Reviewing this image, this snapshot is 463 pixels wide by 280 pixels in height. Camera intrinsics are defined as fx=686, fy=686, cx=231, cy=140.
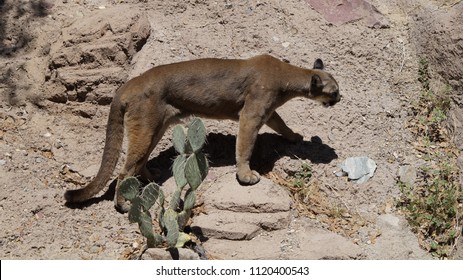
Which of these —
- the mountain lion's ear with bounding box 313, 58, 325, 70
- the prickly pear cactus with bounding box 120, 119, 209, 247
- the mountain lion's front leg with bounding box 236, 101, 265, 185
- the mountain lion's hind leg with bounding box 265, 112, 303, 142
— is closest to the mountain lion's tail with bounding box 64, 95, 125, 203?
the prickly pear cactus with bounding box 120, 119, 209, 247

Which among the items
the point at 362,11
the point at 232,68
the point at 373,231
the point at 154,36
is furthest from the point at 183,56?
the point at 373,231

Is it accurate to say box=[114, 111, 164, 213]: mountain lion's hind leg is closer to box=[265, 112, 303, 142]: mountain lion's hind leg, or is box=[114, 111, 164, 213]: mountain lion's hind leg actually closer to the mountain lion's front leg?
the mountain lion's front leg

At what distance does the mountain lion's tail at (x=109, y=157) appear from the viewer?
8.42 metres

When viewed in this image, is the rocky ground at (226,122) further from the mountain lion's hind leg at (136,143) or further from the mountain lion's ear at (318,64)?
the mountain lion's ear at (318,64)

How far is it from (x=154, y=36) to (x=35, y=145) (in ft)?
8.06

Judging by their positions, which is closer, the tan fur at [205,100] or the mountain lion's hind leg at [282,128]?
the tan fur at [205,100]

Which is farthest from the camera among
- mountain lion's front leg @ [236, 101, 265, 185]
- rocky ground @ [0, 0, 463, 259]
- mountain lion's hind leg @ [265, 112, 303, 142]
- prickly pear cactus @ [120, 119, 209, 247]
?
mountain lion's hind leg @ [265, 112, 303, 142]

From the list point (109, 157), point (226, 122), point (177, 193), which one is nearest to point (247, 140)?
point (226, 122)

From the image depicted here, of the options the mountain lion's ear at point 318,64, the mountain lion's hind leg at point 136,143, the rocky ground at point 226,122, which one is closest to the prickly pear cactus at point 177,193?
the rocky ground at point 226,122

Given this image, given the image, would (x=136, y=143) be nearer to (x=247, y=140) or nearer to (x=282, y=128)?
(x=247, y=140)

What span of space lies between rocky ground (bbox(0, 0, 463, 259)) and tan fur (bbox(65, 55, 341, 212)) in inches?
14.1

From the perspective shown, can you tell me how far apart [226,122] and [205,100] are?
982mm

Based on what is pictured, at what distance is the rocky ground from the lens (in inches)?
318

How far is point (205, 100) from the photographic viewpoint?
898 cm
